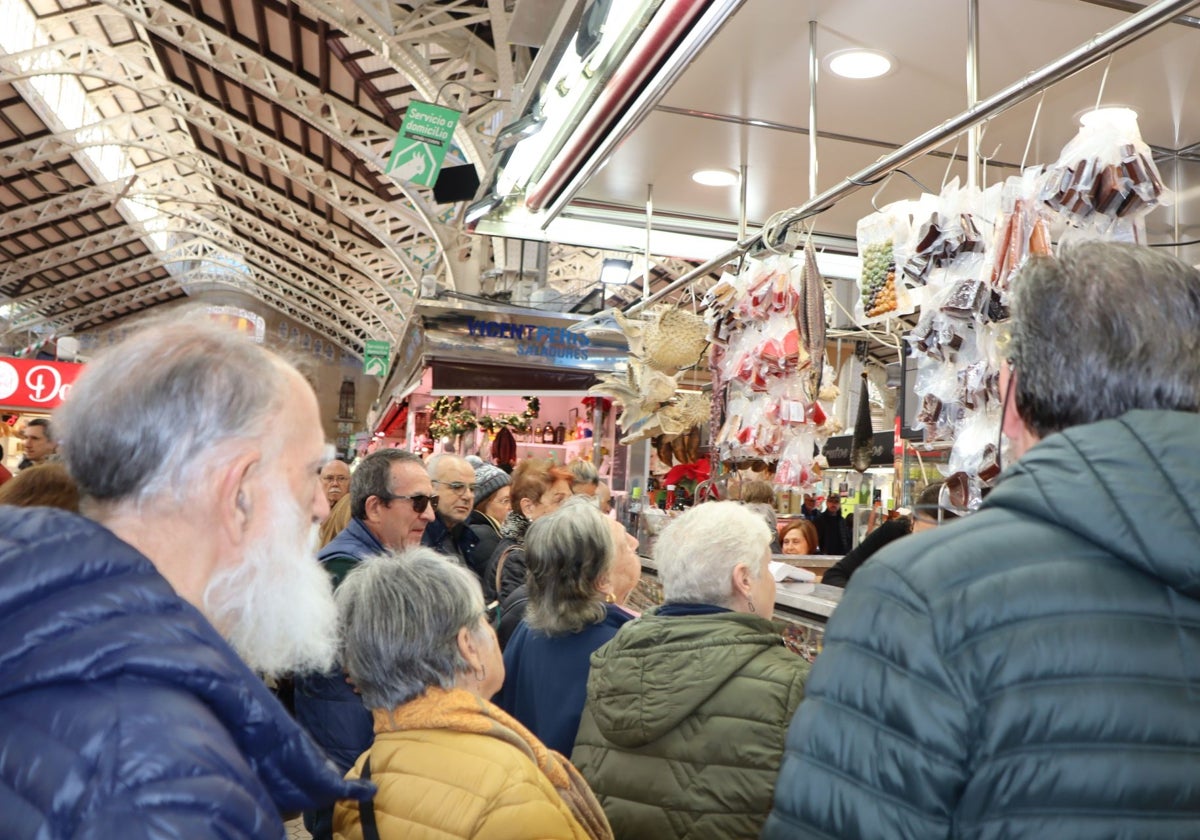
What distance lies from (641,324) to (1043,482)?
132 inches

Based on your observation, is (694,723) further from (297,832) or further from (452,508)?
(297,832)

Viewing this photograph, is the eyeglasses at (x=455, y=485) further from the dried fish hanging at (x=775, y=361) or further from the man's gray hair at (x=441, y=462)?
the dried fish hanging at (x=775, y=361)

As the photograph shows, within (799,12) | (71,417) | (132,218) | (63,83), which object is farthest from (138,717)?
(132,218)

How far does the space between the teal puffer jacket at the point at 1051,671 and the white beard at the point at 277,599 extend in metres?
0.68

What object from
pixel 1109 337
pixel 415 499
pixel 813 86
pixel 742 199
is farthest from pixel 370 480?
pixel 1109 337


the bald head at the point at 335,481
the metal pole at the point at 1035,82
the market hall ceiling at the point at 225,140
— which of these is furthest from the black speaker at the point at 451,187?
the metal pole at the point at 1035,82

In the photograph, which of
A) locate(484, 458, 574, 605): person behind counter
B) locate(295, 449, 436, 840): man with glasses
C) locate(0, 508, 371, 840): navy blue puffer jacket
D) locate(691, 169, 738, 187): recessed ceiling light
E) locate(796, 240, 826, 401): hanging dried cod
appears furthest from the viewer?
locate(484, 458, 574, 605): person behind counter

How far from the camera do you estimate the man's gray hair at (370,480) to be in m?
3.61

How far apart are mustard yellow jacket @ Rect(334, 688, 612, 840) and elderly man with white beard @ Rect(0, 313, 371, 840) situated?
1.69ft

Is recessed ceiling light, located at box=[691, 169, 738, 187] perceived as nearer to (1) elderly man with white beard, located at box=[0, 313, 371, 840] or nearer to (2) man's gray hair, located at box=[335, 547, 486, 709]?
(2) man's gray hair, located at box=[335, 547, 486, 709]

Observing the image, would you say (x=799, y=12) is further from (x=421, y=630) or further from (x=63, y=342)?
(x=63, y=342)

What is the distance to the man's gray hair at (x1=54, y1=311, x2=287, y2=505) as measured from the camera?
117cm

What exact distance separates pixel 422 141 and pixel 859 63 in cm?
590

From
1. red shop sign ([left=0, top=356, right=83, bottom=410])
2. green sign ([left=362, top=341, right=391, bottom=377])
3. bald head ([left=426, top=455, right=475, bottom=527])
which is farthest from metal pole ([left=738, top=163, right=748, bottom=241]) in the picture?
green sign ([left=362, top=341, right=391, bottom=377])
